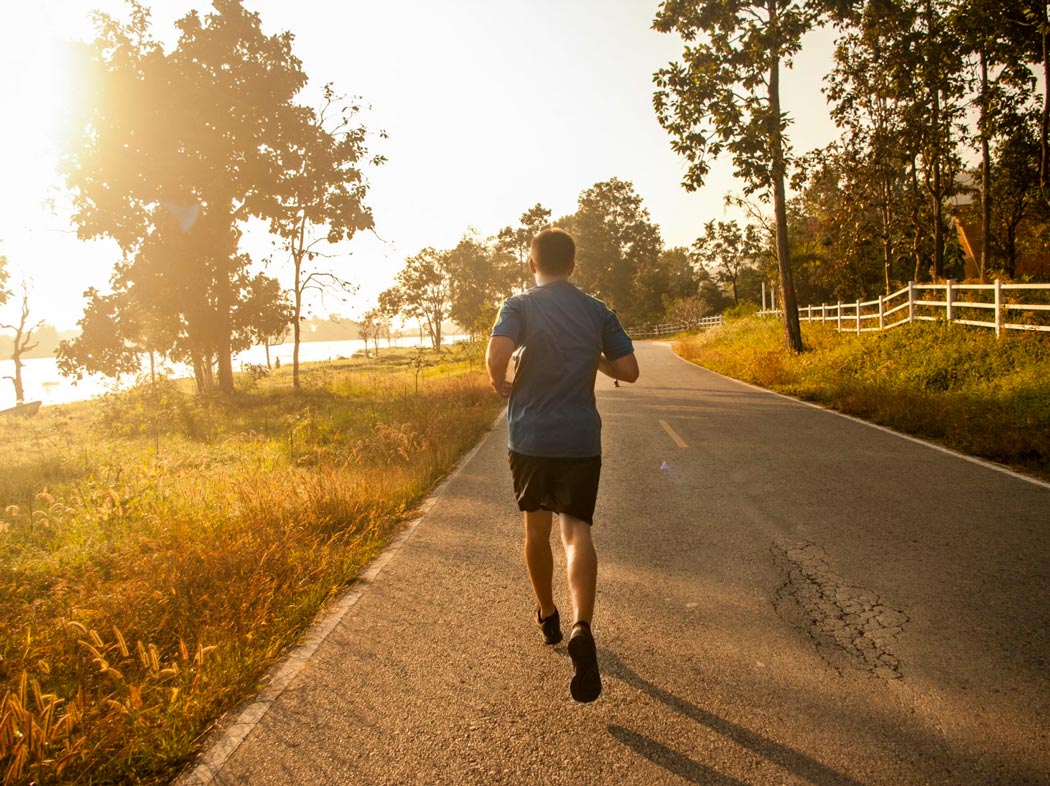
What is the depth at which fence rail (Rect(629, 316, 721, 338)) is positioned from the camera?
58562mm

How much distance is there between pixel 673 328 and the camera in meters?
67.1

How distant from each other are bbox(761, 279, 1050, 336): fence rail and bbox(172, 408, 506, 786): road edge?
1319 cm

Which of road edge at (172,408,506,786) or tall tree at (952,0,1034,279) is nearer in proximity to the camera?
road edge at (172,408,506,786)

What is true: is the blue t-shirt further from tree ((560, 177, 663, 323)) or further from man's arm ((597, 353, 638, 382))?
tree ((560, 177, 663, 323))

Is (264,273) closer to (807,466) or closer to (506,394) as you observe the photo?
(807,466)

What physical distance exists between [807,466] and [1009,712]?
5079mm

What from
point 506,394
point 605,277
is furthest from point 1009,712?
point 605,277

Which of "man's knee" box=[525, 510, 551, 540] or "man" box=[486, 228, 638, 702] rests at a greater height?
"man" box=[486, 228, 638, 702]

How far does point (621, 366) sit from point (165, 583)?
3.64 metres

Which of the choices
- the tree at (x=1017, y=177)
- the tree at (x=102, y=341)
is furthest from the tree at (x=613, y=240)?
the tree at (x=102, y=341)

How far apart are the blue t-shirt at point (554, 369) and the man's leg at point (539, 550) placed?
1.26 ft

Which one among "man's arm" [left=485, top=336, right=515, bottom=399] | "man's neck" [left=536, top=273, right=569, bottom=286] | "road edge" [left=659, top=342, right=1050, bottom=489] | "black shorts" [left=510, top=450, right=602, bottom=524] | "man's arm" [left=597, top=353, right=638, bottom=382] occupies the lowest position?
"road edge" [left=659, top=342, right=1050, bottom=489]

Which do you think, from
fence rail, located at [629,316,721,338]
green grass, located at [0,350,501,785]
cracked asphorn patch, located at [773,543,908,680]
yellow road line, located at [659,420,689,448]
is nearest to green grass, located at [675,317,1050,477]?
yellow road line, located at [659,420,689,448]

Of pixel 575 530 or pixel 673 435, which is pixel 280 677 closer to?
pixel 575 530
